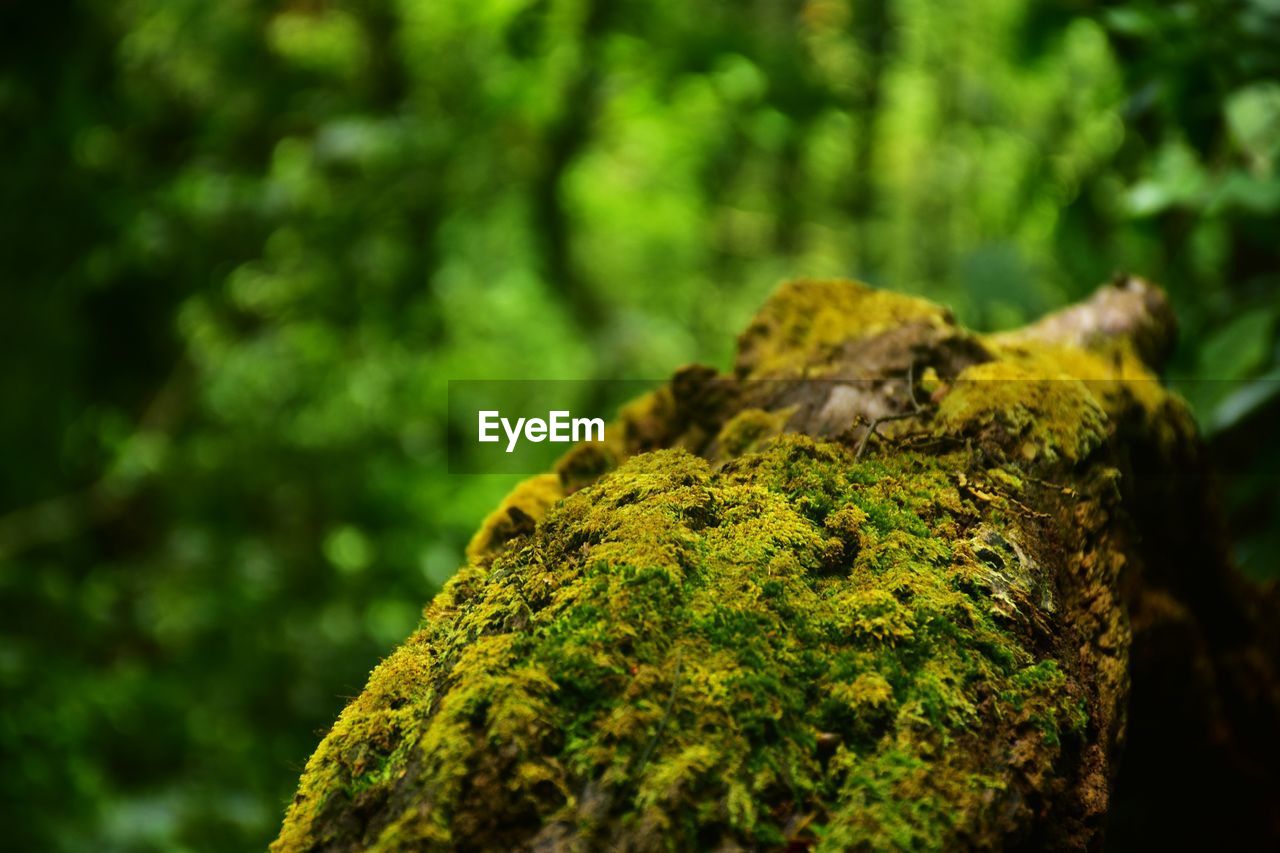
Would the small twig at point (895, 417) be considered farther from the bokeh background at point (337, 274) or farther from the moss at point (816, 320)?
the bokeh background at point (337, 274)

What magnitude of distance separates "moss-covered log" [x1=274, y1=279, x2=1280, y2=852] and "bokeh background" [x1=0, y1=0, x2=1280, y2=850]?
1438mm

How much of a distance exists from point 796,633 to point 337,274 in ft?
13.8

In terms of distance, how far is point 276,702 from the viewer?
14.1 feet

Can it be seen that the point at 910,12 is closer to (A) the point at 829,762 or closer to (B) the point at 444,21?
(B) the point at 444,21

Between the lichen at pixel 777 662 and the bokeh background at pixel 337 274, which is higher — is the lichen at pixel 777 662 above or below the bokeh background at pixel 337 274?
below

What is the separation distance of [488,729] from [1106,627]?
2.85 ft

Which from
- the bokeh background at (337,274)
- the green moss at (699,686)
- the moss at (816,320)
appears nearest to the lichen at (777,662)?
A: the green moss at (699,686)

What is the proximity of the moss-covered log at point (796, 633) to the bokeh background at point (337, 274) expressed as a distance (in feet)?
4.72

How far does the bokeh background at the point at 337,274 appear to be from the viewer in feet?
10.7

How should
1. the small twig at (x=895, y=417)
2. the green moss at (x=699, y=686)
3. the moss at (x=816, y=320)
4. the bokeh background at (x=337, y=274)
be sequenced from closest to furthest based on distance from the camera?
the green moss at (x=699, y=686), the small twig at (x=895, y=417), the moss at (x=816, y=320), the bokeh background at (x=337, y=274)

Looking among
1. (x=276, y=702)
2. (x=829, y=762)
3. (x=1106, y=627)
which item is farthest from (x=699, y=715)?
(x=276, y=702)

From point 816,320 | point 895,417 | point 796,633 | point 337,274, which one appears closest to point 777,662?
point 796,633

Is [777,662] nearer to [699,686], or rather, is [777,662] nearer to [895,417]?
[699,686]

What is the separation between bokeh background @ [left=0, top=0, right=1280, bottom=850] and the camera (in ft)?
10.7
